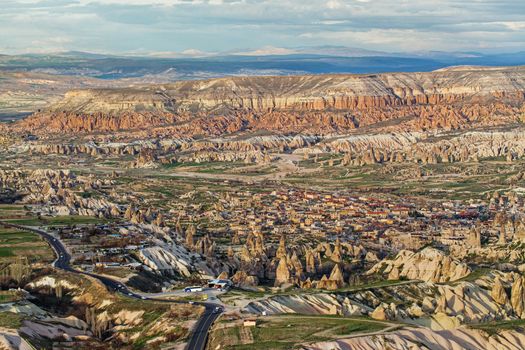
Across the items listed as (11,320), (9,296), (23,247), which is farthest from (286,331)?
(23,247)

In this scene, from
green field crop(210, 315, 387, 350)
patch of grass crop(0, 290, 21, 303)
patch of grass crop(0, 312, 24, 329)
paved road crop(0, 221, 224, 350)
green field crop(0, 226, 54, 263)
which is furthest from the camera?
green field crop(0, 226, 54, 263)

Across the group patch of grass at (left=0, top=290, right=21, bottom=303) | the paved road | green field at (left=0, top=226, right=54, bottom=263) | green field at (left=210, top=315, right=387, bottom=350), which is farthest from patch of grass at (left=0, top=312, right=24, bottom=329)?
green field at (left=0, top=226, right=54, bottom=263)

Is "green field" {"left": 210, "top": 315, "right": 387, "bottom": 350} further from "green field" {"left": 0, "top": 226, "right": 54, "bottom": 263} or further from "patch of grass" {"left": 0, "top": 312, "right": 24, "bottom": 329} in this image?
"green field" {"left": 0, "top": 226, "right": 54, "bottom": 263}

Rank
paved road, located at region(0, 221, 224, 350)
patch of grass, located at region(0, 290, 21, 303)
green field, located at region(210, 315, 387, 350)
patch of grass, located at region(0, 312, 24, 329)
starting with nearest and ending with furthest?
green field, located at region(210, 315, 387, 350), paved road, located at region(0, 221, 224, 350), patch of grass, located at region(0, 312, 24, 329), patch of grass, located at region(0, 290, 21, 303)

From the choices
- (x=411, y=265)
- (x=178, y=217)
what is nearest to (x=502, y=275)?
(x=411, y=265)

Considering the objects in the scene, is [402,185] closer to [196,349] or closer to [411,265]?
[411,265]

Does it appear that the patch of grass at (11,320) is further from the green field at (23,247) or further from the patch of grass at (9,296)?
the green field at (23,247)
